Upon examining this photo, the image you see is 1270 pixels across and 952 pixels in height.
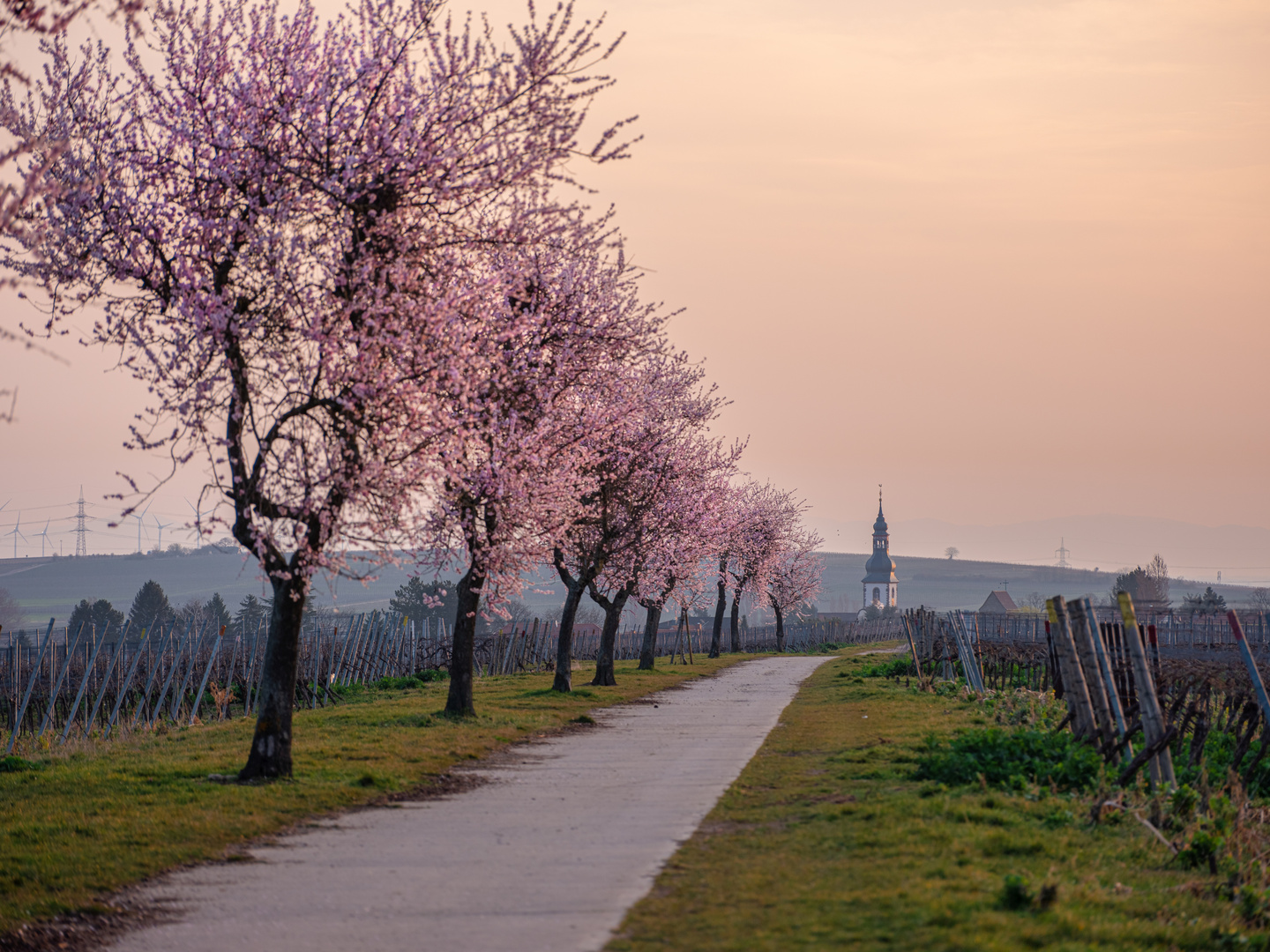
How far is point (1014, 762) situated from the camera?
14.1 meters

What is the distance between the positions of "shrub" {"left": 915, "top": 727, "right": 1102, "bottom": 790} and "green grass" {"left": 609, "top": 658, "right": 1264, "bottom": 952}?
32 cm

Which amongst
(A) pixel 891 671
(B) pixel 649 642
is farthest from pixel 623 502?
(B) pixel 649 642

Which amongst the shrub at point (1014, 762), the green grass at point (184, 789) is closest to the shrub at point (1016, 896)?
the shrub at point (1014, 762)

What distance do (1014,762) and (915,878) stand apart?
5.67 m

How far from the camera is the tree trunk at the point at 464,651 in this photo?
2262 centimetres

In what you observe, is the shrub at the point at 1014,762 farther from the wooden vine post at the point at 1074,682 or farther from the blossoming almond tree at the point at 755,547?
the blossoming almond tree at the point at 755,547

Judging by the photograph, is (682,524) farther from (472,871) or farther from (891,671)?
(472,871)

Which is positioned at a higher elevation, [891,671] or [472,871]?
[472,871]

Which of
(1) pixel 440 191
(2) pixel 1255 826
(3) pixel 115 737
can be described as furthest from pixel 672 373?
(2) pixel 1255 826

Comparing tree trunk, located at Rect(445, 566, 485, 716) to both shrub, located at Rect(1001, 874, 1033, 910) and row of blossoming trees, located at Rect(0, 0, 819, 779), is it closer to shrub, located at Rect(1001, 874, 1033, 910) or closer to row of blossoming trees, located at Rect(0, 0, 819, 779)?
A: row of blossoming trees, located at Rect(0, 0, 819, 779)

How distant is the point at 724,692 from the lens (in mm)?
32375

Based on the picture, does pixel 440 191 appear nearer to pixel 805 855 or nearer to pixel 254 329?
pixel 254 329

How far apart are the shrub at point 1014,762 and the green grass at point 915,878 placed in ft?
1.05

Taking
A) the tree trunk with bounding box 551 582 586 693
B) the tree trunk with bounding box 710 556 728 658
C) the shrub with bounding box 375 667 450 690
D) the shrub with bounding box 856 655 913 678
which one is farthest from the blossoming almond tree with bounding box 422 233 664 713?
the tree trunk with bounding box 710 556 728 658
